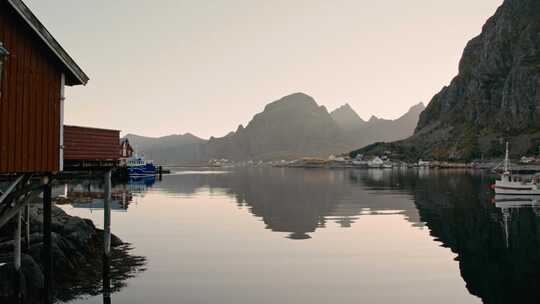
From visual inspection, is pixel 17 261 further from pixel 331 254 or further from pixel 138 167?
pixel 138 167

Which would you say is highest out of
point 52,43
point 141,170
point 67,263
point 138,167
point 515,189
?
point 52,43

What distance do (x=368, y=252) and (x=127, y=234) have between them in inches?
849

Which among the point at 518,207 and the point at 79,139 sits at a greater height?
the point at 79,139

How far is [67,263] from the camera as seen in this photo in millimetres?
25344

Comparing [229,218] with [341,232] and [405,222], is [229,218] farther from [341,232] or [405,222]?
[405,222]

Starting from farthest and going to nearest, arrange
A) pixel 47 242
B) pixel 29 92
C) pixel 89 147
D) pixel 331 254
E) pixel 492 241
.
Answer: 1. pixel 492 241
2. pixel 331 254
3. pixel 89 147
4. pixel 47 242
5. pixel 29 92

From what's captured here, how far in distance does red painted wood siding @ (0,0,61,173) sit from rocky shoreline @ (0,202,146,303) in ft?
24.1

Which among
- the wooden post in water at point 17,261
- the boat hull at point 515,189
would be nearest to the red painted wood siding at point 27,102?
the wooden post in water at point 17,261

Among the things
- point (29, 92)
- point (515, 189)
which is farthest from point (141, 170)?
point (29, 92)

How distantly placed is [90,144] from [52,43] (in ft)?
18.1

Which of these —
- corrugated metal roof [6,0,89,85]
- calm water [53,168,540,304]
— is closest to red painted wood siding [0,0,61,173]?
corrugated metal roof [6,0,89,85]

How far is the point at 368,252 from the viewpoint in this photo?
33.7 m

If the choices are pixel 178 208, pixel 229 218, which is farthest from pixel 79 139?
pixel 178 208

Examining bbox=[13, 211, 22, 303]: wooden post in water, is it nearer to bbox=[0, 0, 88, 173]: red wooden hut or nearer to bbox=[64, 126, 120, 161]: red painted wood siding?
bbox=[64, 126, 120, 161]: red painted wood siding
